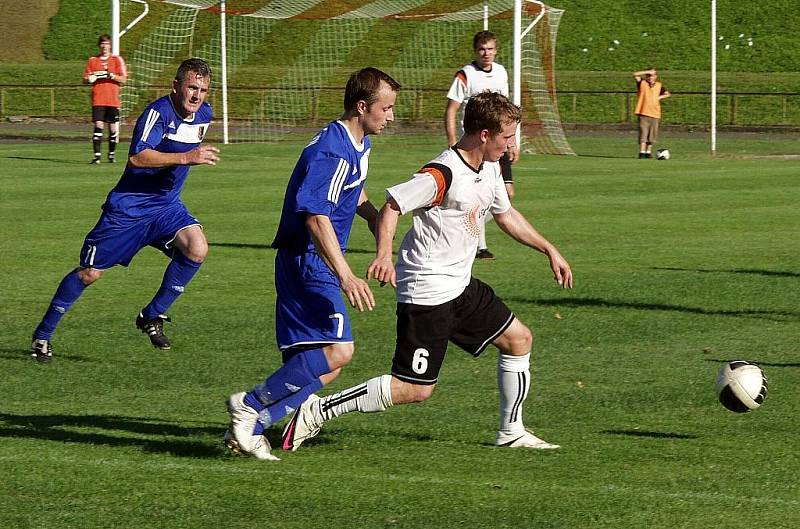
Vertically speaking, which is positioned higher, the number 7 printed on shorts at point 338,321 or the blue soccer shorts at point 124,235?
the blue soccer shorts at point 124,235

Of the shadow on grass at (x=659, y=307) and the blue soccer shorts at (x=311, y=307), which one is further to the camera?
the shadow on grass at (x=659, y=307)

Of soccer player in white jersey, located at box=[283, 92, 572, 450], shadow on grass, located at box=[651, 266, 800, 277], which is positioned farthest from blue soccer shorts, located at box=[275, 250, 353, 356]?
shadow on grass, located at box=[651, 266, 800, 277]

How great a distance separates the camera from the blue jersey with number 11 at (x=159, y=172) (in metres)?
9.69

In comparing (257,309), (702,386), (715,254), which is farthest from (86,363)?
(715,254)

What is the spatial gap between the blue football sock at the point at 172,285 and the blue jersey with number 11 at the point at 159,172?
0.42 m

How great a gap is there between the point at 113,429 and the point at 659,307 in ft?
18.5

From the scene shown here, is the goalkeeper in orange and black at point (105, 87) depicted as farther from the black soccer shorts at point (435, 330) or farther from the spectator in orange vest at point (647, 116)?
the black soccer shorts at point (435, 330)

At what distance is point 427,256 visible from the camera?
21.7 feet

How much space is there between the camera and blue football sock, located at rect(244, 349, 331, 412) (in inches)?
257

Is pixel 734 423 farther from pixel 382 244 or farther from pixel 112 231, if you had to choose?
pixel 112 231

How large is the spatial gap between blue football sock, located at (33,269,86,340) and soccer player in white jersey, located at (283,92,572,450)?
10.4ft

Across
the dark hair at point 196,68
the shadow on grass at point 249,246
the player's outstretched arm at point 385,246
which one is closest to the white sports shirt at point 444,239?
the player's outstretched arm at point 385,246

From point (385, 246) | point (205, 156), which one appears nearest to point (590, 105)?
point (205, 156)

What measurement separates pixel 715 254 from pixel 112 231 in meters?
7.36
